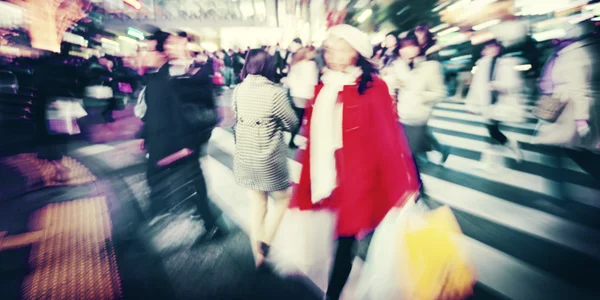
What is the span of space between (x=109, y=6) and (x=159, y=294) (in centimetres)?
2627

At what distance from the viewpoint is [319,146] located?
1.82 m

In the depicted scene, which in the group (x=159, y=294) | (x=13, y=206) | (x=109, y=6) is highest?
(x=109, y=6)

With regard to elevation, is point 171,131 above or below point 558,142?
above

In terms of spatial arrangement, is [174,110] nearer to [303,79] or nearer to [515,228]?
[303,79]

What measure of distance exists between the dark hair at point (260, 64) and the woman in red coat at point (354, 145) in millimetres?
461

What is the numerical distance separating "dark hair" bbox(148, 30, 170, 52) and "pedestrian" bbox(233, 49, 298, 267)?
89cm

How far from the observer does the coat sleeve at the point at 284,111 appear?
2111mm

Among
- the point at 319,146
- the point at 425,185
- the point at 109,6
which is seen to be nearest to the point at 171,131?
the point at 319,146

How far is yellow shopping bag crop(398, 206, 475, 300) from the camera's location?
7.20 feet

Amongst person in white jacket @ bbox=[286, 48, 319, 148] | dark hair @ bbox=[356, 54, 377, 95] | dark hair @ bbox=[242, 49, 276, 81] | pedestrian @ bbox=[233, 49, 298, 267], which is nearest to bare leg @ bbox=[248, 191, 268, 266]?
pedestrian @ bbox=[233, 49, 298, 267]

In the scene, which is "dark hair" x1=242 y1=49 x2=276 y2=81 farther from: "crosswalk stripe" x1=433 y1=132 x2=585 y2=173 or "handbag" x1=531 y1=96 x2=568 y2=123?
"crosswalk stripe" x1=433 y1=132 x2=585 y2=173

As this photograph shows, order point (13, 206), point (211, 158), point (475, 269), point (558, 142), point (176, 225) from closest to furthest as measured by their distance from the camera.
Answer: point (475, 269) < point (558, 142) < point (176, 225) < point (13, 206) < point (211, 158)

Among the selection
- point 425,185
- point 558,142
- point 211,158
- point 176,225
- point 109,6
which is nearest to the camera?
point 558,142

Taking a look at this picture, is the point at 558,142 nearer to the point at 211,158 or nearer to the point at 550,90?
the point at 550,90
